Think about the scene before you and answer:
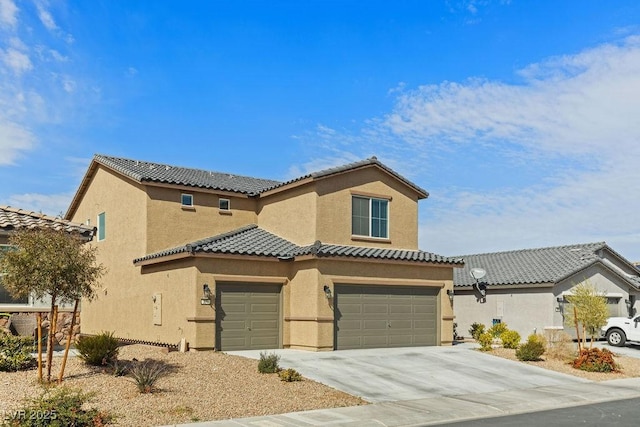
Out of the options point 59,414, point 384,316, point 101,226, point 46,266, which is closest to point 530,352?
point 384,316

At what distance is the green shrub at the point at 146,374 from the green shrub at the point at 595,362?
548 inches

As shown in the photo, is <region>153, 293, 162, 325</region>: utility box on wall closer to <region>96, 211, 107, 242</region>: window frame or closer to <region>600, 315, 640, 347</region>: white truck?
<region>96, 211, 107, 242</region>: window frame

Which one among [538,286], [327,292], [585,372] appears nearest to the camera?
[585,372]

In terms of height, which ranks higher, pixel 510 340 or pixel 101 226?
pixel 101 226

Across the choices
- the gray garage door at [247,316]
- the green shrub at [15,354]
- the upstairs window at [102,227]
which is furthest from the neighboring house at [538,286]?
the green shrub at [15,354]

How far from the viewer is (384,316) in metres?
24.8

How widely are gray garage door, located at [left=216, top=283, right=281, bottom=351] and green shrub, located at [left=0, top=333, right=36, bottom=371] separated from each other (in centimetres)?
697

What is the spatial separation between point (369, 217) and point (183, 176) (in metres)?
8.04

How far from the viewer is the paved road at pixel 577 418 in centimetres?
1344

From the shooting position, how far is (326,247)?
24.1 m

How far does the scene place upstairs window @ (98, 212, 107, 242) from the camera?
29.1m

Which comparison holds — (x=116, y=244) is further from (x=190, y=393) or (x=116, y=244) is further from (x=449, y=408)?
(x=449, y=408)

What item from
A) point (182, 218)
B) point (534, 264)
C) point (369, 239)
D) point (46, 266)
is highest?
point (182, 218)

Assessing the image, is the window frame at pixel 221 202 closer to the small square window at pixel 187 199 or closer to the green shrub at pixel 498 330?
the small square window at pixel 187 199
